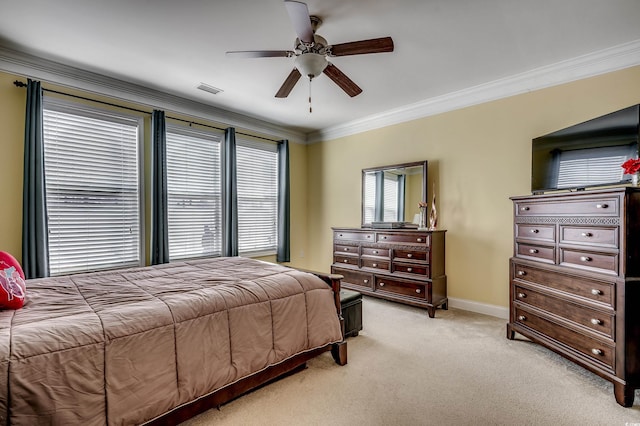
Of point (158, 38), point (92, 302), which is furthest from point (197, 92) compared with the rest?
point (92, 302)

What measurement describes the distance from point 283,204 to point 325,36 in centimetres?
309

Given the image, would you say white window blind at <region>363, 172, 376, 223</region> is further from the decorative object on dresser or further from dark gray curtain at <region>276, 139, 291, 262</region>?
dark gray curtain at <region>276, 139, 291, 262</region>

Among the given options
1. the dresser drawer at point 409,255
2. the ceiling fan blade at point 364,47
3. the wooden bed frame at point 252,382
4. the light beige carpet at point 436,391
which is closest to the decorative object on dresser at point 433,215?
the dresser drawer at point 409,255

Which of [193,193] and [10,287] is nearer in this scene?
[10,287]

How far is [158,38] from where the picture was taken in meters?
2.61

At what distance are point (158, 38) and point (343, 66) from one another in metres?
1.75

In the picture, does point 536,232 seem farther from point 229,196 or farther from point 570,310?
point 229,196

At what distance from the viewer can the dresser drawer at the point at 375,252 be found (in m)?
3.99

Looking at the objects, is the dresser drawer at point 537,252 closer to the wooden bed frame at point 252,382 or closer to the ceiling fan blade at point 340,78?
the wooden bed frame at point 252,382

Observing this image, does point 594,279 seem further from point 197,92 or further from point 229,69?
point 197,92

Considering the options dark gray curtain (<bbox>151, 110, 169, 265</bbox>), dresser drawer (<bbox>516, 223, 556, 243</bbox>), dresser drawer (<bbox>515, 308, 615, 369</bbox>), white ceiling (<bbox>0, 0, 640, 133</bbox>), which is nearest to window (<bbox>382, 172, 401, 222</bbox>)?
white ceiling (<bbox>0, 0, 640, 133</bbox>)

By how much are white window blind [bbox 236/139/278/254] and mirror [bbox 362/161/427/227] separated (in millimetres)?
1640

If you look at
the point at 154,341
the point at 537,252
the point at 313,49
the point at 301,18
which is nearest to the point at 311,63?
the point at 313,49

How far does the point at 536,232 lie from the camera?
2629 millimetres
